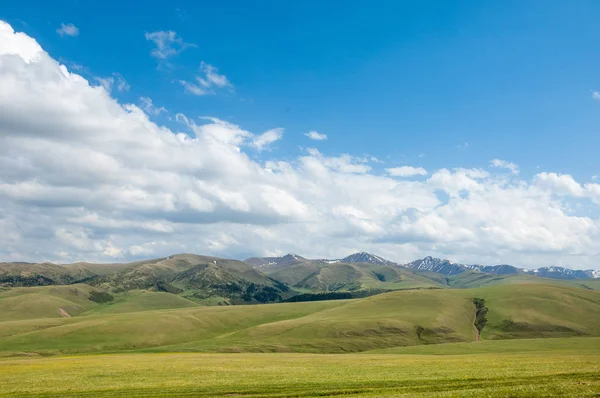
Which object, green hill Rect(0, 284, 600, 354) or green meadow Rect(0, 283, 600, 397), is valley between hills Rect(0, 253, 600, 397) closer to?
green meadow Rect(0, 283, 600, 397)

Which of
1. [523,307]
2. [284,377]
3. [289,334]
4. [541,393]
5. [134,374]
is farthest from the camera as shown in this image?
[523,307]

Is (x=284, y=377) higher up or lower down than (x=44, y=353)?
higher up

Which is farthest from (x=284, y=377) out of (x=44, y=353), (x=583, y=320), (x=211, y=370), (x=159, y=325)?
(x=583, y=320)

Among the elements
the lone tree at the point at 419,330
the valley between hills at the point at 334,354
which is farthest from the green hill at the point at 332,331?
the valley between hills at the point at 334,354

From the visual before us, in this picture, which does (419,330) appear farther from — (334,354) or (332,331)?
(334,354)

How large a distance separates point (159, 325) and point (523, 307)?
6181 inches

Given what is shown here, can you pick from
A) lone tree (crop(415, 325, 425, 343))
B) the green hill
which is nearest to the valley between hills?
the green hill

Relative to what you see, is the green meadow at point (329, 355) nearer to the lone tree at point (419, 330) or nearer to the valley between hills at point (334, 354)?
the valley between hills at point (334, 354)

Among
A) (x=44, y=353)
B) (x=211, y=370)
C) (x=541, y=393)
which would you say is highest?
(x=541, y=393)

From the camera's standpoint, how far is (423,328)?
162 meters

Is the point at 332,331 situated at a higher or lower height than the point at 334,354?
higher

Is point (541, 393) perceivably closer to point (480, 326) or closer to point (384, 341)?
point (384, 341)

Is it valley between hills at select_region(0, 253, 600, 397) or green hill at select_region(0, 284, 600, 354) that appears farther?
green hill at select_region(0, 284, 600, 354)

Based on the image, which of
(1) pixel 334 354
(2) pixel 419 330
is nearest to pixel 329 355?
(1) pixel 334 354
